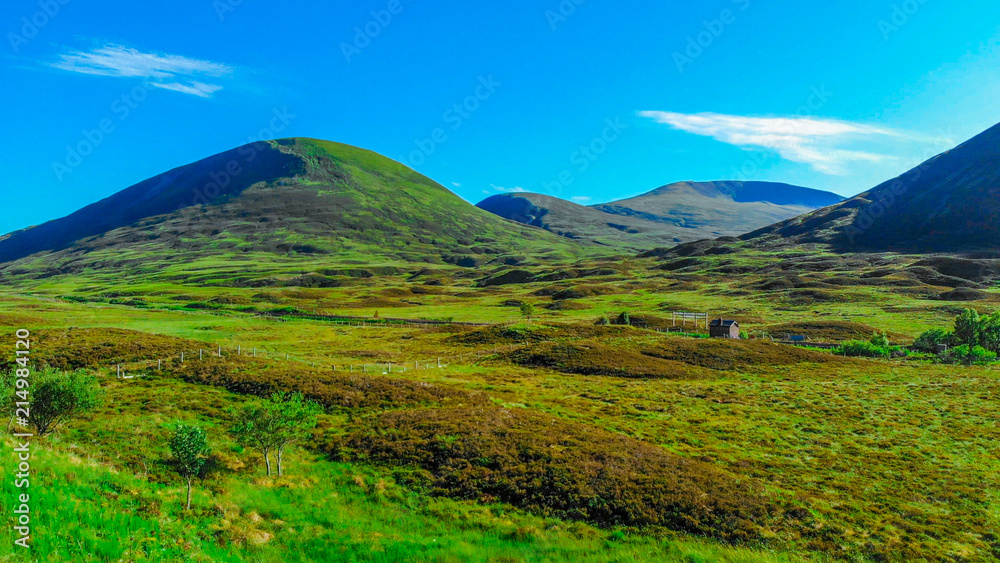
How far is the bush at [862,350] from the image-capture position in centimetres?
6638

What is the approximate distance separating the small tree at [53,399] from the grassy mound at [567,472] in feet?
43.1

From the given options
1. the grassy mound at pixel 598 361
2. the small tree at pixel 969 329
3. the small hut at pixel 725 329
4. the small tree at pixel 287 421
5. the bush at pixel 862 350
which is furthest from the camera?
the small hut at pixel 725 329

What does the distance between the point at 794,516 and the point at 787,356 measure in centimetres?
5036

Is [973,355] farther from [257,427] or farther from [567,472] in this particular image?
[257,427]

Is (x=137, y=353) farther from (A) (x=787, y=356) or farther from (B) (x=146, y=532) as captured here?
(A) (x=787, y=356)

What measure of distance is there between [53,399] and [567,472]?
87.5 feet

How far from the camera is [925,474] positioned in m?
24.9

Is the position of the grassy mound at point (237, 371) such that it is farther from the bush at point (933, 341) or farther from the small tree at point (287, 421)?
the bush at point (933, 341)

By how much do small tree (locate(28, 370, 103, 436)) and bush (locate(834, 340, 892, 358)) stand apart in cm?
8502

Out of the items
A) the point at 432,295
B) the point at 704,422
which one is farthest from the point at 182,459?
the point at 432,295

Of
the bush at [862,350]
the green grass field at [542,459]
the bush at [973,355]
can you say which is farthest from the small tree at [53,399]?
the bush at [973,355]

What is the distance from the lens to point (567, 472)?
23.6 m

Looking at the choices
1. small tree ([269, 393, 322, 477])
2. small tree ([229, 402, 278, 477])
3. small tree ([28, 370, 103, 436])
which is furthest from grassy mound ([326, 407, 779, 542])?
small tree ([28, 370, 103, 436])

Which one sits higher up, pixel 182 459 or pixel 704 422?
pixel 182 459
